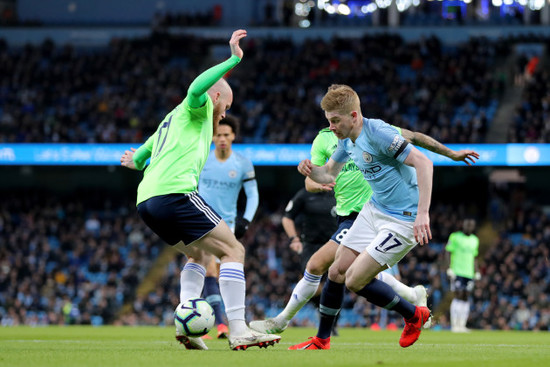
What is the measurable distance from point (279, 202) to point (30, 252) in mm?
9127

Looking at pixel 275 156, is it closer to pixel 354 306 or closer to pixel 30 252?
pixel 354 306

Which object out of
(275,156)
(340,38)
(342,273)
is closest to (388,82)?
(340,38)

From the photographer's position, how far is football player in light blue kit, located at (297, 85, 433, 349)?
22.9 feet

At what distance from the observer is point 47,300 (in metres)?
26.7

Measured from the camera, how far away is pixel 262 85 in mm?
34031

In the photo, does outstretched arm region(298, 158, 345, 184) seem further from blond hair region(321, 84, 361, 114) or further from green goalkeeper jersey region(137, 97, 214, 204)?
green goalkeeper jersey region(137, 97, 214, 204)

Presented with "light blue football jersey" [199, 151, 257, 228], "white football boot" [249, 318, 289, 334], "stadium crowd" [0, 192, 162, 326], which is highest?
"light blue football jersey" [199, 151, 257, 228]

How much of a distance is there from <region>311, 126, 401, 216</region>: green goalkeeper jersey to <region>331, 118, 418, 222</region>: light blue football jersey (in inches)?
44.8

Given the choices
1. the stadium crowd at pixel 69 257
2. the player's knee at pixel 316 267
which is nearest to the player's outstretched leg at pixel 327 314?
the player's knee at pixel 316 267

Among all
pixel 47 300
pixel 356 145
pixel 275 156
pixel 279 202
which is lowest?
pixel 47 300

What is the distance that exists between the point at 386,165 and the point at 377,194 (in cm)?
36

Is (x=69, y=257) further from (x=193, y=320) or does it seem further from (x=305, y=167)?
(x=193, y=320)

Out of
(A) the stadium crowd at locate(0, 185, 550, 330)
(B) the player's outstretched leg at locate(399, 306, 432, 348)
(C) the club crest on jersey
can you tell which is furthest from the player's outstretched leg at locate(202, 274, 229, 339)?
(A) the stadium crowd at locate(0, 185, 550, 330)

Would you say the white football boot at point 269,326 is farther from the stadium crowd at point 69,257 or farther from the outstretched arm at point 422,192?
the stadium crowd at point 69,257
